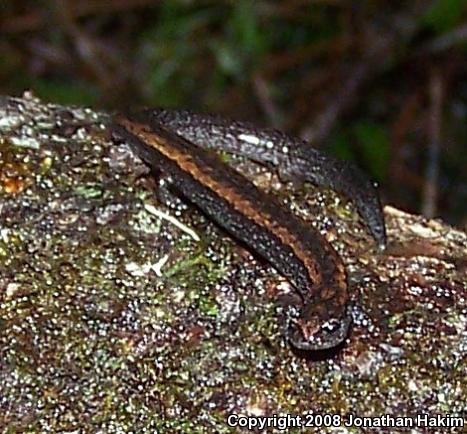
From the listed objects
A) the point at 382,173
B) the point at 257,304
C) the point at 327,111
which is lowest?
the point at 257,304

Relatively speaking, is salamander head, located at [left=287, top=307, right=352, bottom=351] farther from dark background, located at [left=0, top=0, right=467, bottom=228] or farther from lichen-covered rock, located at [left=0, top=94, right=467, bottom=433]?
dark background, located at [left=0, top=0, right=467, bottom=228]

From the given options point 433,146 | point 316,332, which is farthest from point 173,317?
point 433,146

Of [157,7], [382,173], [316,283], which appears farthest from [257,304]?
[157,7]

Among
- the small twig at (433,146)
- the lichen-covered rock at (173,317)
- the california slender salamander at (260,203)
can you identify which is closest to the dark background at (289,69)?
the small twig at (433,146)

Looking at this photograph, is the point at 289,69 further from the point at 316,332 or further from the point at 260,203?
the point at 316,332

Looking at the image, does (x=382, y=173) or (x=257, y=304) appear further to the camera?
(x=382, y=173)

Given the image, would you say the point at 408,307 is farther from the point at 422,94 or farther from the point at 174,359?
the point at 422,94

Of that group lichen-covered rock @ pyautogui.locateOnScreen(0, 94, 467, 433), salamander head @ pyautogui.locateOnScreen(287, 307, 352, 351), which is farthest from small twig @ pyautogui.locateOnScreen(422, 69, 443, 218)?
salamander head @ pyautogui.locateOnScreen(287, 307, 352, 351)
